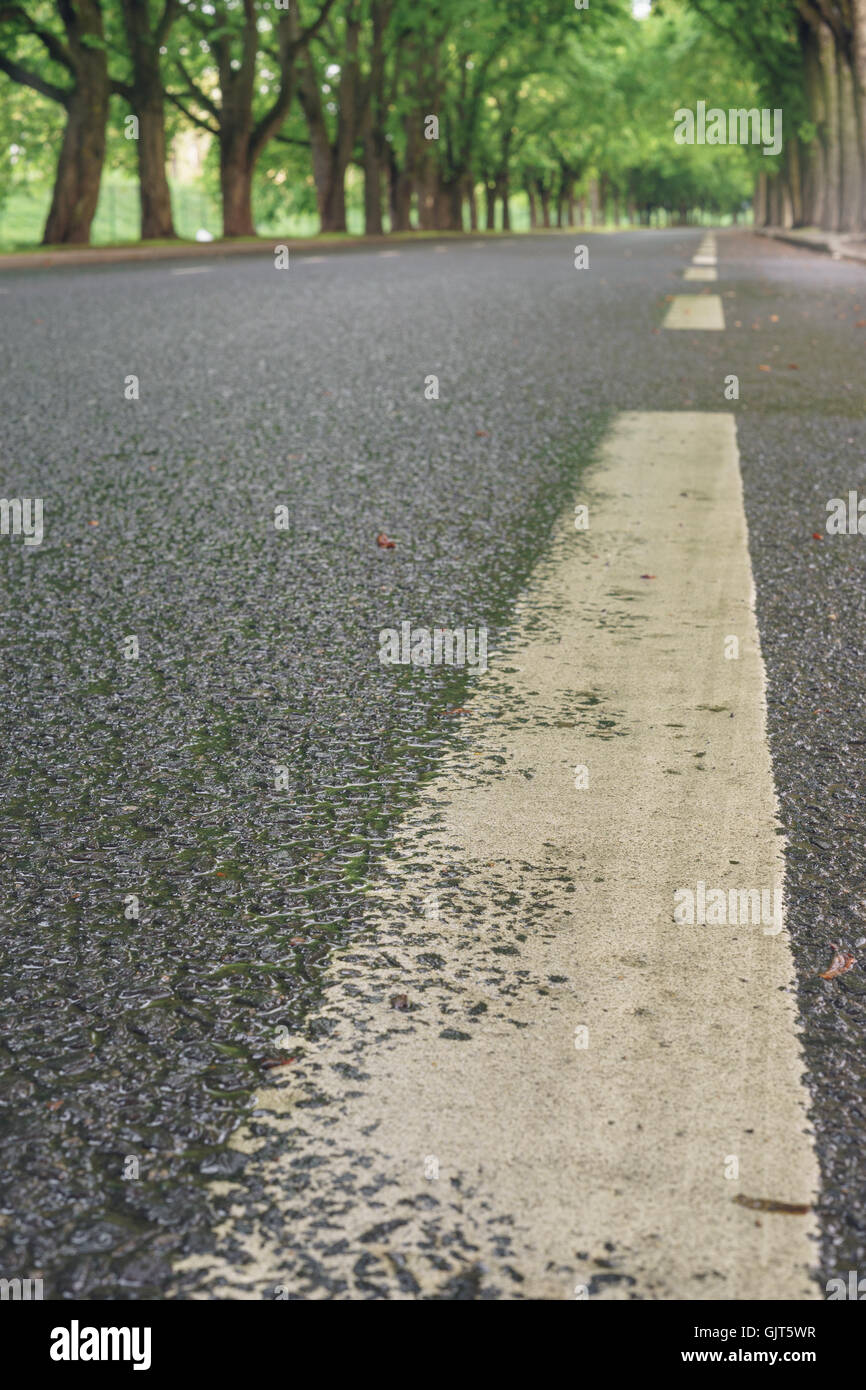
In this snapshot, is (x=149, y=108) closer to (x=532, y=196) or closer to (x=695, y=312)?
(x=695, y=312)

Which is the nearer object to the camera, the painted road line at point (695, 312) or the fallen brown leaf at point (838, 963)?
the fallen brown leaf at point (838, 963)

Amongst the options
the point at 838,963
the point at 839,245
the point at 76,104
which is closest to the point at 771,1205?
the point at 838,963

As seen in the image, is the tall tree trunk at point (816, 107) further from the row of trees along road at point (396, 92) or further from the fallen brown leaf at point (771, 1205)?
the fallen brown leaf at point (771, 1205)

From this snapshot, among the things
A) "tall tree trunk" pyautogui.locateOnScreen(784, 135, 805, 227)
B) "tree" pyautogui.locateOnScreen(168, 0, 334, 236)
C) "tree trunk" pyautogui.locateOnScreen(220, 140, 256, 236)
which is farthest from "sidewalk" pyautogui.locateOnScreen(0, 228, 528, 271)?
"tall tree trunk" pyautogui.locateOnScreen(784, 135, 805, 227)

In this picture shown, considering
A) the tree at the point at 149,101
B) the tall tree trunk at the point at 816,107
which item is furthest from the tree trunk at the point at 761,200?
the tree at the point at 149,101

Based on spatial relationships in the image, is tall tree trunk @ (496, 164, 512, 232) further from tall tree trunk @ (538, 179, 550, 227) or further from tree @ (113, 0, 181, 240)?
tree @ (113, 0, 181, 240)

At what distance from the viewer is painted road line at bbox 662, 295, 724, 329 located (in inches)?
355

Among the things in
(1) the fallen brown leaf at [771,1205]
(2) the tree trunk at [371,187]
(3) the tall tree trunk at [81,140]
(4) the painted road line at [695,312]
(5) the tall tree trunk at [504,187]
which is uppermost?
(5) the tall tree trunk at [504,187]

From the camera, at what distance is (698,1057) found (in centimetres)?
142

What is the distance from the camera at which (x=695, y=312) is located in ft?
32.3

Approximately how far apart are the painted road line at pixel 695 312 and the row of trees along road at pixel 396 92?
1454 centimetres

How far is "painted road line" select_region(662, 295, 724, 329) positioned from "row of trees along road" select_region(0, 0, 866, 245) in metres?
14.5

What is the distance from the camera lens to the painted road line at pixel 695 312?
902 cm
